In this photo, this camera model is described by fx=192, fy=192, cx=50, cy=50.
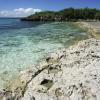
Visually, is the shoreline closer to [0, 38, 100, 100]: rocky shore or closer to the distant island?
[0, 38, 100, 100]: rocky shore

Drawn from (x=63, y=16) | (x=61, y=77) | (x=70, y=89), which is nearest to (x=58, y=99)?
(x=70, y=89)

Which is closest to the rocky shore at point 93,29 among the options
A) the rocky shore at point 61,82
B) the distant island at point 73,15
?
the rocky shore at point 61,82

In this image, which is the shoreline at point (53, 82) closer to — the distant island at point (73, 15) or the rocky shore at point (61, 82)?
the rocky shore at point (61, 82)

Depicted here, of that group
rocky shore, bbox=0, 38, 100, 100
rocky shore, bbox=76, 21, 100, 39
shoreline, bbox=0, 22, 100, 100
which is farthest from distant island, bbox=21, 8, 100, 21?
rocky shore, bbox=0, 38, 100, 100

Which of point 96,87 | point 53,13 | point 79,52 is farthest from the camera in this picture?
point 53,13

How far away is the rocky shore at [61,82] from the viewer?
35.4ft

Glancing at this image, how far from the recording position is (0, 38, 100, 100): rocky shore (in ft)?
35.4

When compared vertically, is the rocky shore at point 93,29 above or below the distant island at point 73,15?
below

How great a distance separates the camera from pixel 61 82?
12.3 m

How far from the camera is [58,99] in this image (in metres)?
10.5

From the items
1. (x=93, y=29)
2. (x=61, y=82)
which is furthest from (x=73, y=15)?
(x=61, y=82)

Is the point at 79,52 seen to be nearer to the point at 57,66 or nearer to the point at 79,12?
the point at 57,66

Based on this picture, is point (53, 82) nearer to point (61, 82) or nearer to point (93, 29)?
point (61, 82)

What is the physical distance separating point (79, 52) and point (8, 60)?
7.45 metres
